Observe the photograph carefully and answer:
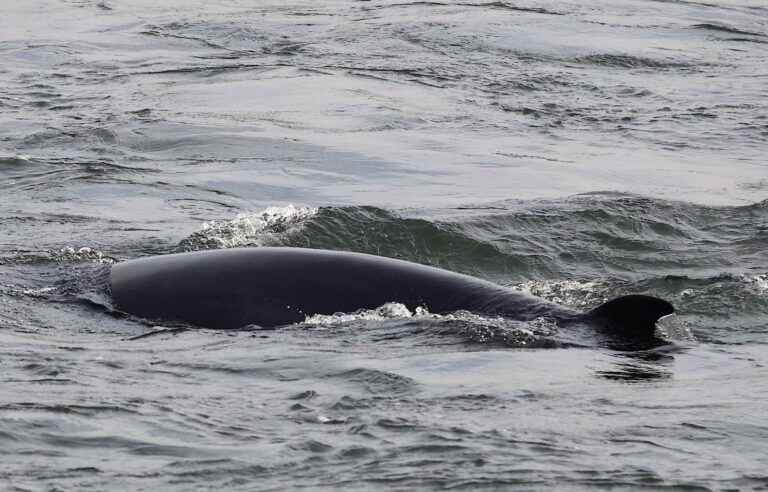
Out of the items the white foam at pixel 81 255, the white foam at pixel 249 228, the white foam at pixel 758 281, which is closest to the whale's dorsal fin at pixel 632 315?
the white foam at pixel 758 281

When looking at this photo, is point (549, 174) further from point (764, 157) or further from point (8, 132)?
point (8, 132)

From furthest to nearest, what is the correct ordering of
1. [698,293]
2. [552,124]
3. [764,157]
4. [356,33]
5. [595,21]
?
[595,21]
[356,33]
[552,124]
[764,157]
[698,293]

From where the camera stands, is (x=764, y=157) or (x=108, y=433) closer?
(x=108, y=433)

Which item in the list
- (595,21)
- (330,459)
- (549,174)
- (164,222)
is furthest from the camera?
(595,21)

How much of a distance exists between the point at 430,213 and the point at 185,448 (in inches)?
245

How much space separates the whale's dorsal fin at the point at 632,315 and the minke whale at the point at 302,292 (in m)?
0.06

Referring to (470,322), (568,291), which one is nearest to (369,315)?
(470,322)

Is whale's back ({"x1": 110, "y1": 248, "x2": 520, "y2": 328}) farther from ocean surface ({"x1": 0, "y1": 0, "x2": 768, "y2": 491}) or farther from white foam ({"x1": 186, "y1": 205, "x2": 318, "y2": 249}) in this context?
white foam ({"x1": 186, "y1": 205, "x2": 318, "y2": 249})

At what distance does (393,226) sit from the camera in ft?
35.4

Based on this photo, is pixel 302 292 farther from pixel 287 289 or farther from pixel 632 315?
pixel 632 315

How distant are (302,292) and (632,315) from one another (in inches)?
62.5

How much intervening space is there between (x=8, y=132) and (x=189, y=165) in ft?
8.18

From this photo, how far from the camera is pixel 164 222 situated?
11.0m

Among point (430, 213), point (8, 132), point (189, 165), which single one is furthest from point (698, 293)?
point (8, 132)
